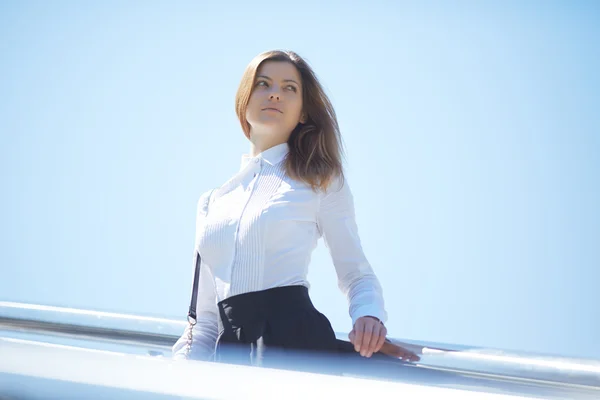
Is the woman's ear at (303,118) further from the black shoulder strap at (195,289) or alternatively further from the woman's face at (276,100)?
the black shoulder strap at (195,289)

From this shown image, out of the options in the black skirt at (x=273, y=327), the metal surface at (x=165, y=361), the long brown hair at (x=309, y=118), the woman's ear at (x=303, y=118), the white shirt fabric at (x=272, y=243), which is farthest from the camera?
Result: the woman's ear at (x=303, y=118)

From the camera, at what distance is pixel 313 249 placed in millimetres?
1335

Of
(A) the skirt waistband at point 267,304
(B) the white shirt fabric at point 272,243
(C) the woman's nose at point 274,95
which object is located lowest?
(A) the skirt waistband at point 267,304

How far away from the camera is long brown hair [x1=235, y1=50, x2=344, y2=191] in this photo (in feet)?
4.71

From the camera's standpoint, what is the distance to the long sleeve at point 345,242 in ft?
4.19

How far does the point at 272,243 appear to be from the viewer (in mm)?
1258

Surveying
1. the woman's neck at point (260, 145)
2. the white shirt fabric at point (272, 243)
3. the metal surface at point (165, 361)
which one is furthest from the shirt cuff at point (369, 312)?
the woman's neck at point (260, 145)

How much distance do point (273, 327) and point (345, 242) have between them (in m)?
0.25

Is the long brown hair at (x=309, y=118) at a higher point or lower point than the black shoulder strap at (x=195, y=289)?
higher

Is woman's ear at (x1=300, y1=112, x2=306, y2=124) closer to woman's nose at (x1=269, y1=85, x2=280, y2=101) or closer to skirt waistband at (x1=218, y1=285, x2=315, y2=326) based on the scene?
woman's nose at (x1=269, y1=85, x2=280, y2=101)

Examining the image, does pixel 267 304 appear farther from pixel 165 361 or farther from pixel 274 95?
pixel 165 361

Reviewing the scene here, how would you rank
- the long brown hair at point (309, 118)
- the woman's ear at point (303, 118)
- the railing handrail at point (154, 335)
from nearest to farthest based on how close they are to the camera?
1. the railing handrail at point (154, 335)
2. the long brown hair at point (309, 118)
3. the woman's ear at point (303, 118)

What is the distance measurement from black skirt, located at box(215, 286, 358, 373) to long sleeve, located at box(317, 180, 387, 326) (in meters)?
0.10

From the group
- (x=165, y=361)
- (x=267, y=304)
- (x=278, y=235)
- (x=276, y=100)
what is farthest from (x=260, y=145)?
(x=165, y=361)
